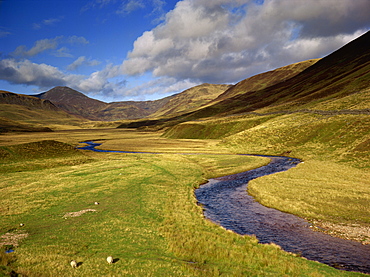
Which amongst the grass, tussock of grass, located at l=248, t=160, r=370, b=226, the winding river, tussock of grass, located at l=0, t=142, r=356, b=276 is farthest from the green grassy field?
the grass

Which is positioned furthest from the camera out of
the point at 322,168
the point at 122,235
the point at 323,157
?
the point at 323,157

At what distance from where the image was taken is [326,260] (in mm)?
18750

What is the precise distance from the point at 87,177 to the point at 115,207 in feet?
67.8

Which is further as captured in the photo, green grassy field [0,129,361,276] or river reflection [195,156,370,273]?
river reflection [195,156,370,273]

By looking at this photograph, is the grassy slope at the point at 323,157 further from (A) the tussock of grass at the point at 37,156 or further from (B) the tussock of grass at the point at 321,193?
(A) the tussock of grass at the point at 37,156

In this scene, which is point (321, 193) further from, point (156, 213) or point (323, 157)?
point (323, 157)

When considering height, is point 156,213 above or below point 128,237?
below

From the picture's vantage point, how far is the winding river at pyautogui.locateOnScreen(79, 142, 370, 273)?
752 inches

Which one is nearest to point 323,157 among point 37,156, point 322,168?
point 322,168

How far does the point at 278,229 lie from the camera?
82.6 feet

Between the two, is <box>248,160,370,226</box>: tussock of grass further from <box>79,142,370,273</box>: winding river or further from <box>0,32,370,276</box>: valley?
<box>79,142,370,273</box>: winding river

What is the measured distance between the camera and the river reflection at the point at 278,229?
19.1 m

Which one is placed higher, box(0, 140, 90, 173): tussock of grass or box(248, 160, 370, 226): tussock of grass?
box(0, 140, 90, 173): tussock of grass

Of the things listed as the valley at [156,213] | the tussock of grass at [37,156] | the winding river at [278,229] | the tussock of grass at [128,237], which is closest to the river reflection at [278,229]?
the winding river at [278,229]
